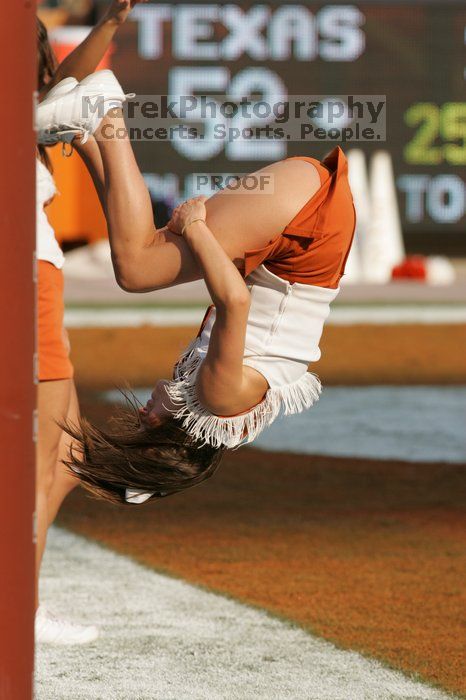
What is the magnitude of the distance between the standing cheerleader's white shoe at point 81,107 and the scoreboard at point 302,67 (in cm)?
1460

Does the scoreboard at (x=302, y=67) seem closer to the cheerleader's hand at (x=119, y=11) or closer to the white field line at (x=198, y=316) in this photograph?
the white field line at (x=198, y=316)

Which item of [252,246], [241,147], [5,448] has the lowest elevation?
[241,147]

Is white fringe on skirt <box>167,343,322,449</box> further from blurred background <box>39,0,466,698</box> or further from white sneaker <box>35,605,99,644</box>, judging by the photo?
white sneaker <box>35,605,99,644</box>

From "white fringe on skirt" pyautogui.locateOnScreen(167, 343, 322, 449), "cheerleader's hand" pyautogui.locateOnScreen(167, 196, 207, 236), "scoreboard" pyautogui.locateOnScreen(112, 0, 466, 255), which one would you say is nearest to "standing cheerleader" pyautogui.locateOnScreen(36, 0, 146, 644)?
"white fringe on skirt" pyautogui.locateOnScreen(167, 343, 322, 449)

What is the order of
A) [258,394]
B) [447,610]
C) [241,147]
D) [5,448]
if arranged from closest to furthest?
1. [5,448]
2. [258,394]
3. [447,610]
4. [241,147]

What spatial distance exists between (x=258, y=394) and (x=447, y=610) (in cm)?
233

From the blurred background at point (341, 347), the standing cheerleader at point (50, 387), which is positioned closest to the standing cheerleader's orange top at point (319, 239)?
the standing cheerleader at point (50, 387)

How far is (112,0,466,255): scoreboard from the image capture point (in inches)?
695

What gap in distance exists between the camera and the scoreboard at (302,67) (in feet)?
57.9

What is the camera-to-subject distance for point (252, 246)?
313cm

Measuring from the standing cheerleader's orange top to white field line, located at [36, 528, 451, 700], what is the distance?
65.8 inches

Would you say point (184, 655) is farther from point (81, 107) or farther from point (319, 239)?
point (81, 107)

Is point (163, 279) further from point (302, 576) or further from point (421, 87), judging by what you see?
point (421, 87)

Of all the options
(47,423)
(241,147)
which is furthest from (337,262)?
(241,147)
